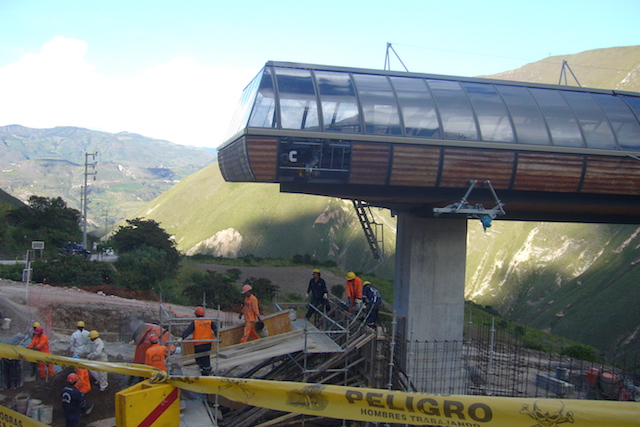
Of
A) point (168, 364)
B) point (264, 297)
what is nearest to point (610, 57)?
point (264, 297)

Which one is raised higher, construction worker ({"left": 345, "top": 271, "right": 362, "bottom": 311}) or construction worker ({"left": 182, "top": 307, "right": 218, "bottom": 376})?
construction worker ({"left": 345, "top": 271, "right": 362, "bottom": 311})

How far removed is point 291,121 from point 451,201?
476cm

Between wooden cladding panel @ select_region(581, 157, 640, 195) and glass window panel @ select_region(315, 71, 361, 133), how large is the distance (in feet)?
20.6

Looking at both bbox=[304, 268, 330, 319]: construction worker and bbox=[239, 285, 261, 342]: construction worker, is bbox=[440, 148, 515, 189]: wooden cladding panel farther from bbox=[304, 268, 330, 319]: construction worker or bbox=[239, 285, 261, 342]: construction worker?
bbox=[239, 285, 261, 342]: construction worker

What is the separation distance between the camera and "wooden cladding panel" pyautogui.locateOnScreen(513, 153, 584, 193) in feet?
41.9

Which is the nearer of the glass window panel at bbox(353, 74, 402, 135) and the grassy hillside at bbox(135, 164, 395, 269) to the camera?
the glass window panel at bbox(353, 74, 402, 135)

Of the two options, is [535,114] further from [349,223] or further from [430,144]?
[349,223]

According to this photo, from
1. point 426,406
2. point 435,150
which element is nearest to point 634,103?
point 435,150

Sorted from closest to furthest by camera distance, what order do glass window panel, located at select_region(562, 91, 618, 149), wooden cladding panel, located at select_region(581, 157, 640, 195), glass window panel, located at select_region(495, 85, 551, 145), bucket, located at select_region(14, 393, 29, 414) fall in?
bucket, located at select_region(14, 393, 29, 414) < glass window panel, located at select_region(495, 85, 551, 145) < wooden cladding panel, located at select_region(581, 157, 640, 195) < glass window panel, located at select_region(562, 91, 618, 149)

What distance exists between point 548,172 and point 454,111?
9.44ft

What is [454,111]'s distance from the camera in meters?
12.8

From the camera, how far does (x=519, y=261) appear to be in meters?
59.7

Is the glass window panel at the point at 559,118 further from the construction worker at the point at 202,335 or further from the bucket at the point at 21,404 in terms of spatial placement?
the bucket at the point at 21,404

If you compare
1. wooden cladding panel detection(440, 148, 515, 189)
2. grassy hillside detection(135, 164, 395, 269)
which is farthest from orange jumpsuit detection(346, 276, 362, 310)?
grassy hillside detection(135, 164, 395, 269)
